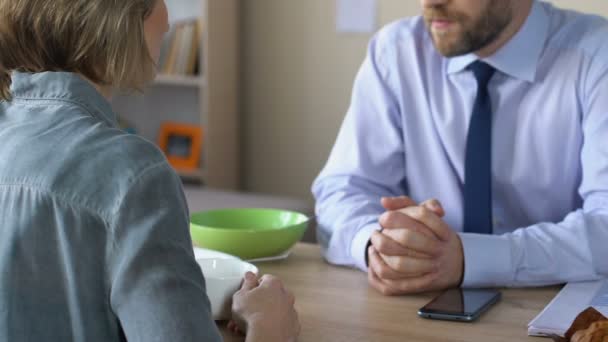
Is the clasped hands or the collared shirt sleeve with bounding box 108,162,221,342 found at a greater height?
the collared shirt sleeve with bounding box 108,162,221,342

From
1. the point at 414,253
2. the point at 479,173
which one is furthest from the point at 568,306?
the point at 479,173

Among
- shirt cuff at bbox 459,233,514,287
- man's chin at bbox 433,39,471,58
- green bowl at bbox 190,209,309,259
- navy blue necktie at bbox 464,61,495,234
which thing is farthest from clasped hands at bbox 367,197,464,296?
man's chin at bbox 433,39,471,58

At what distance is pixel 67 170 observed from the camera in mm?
948

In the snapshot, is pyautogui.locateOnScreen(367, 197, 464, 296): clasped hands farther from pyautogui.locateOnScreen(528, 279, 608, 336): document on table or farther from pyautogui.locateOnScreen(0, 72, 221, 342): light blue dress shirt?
pyautogui.locateOnScreen(0, 72, 221, 342): light blue dress shirt

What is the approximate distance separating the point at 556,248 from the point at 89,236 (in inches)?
36.2

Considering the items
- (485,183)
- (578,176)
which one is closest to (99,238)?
(485,183)

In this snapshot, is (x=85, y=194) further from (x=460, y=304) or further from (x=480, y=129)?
(x=480, y=129)

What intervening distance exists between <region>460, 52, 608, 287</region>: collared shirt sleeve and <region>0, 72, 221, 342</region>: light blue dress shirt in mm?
690

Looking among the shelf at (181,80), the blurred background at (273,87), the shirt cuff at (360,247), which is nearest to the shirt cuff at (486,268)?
the shirt cuff at (360,247)

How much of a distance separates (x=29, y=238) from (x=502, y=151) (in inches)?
48.0

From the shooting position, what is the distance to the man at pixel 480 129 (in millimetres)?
1775

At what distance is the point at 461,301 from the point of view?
1.38m

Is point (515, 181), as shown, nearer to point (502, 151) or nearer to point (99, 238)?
point (502, 151)

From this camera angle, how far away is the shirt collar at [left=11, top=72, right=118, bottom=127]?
3.38ft
